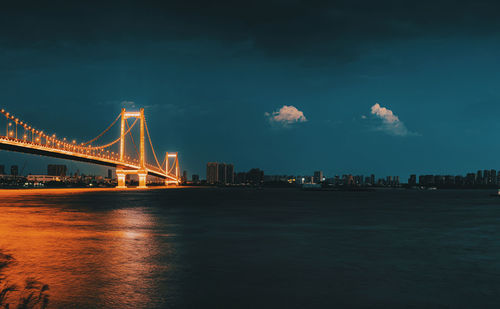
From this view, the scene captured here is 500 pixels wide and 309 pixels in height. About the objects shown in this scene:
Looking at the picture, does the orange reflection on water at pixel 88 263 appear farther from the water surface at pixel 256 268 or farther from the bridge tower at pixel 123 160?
the bridge tower at pixel 123 160

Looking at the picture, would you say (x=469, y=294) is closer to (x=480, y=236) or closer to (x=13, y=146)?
(x=480, y=236)

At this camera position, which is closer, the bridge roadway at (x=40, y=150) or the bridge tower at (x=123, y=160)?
the bridge roadway at (x=40, y=150)

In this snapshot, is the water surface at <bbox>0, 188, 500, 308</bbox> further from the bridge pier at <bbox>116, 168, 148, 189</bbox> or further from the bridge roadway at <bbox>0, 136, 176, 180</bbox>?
the bridge pier at <bbox>116, 168, 148, 189</bbox>

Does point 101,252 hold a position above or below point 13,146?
below

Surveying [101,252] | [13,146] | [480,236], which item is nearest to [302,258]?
[101,252]

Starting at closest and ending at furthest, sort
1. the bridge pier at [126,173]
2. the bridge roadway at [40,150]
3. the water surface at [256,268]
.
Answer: the water surface at [256,268]
the bridge roadway at [40,150]
the bridge pier at [126,173]

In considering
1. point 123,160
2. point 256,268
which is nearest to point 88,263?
point 256,268

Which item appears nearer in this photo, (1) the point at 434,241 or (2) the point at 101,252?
(2) the point at 101,252

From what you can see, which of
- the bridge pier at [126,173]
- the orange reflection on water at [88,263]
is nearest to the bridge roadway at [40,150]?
the bridge pier at [126,173]
